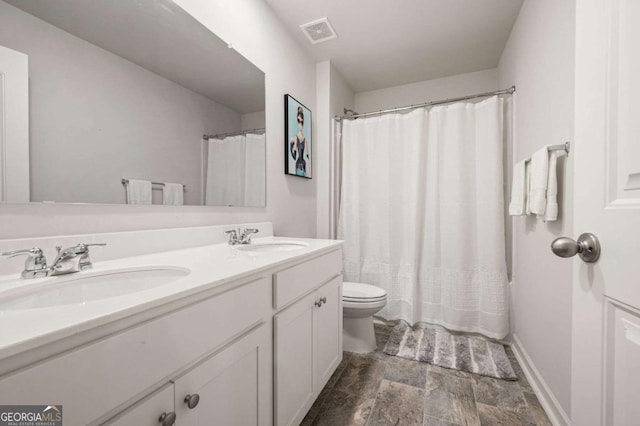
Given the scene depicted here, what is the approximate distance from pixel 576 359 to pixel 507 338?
173cm

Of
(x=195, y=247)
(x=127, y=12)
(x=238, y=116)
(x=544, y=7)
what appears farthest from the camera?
(x=238, y=116)

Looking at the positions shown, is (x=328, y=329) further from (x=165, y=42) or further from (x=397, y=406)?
(x=165, y=42)

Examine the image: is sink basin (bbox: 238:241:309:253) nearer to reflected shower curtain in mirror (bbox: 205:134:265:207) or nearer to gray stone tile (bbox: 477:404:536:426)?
reflected shower curtain in mirror (bbox: 205:134:265:207)

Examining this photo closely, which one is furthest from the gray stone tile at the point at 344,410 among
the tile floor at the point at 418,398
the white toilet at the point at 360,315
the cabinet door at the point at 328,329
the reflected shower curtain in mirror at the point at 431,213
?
the reflected shower curtain in mirror at the point at 431,213

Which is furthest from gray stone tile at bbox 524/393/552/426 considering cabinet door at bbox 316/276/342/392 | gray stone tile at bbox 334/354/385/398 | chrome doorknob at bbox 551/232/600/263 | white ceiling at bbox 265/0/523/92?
white ceiling at bbox 265/0/523/92

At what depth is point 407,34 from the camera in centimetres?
202

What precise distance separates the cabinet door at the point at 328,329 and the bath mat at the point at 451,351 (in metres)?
0.57

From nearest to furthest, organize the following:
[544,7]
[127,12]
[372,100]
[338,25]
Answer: [127,12]
[544,7]
[338,25]
[372,100]

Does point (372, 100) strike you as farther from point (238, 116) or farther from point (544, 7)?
point (238, 116)

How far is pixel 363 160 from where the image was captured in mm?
2406

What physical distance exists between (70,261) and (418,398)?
158 cm

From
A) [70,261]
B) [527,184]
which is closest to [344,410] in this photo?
[70,261]

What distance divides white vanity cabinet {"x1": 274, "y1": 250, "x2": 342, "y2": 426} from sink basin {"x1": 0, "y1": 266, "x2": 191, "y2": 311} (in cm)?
37

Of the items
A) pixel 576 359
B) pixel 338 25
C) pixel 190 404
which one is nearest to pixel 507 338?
pixel 576 359
